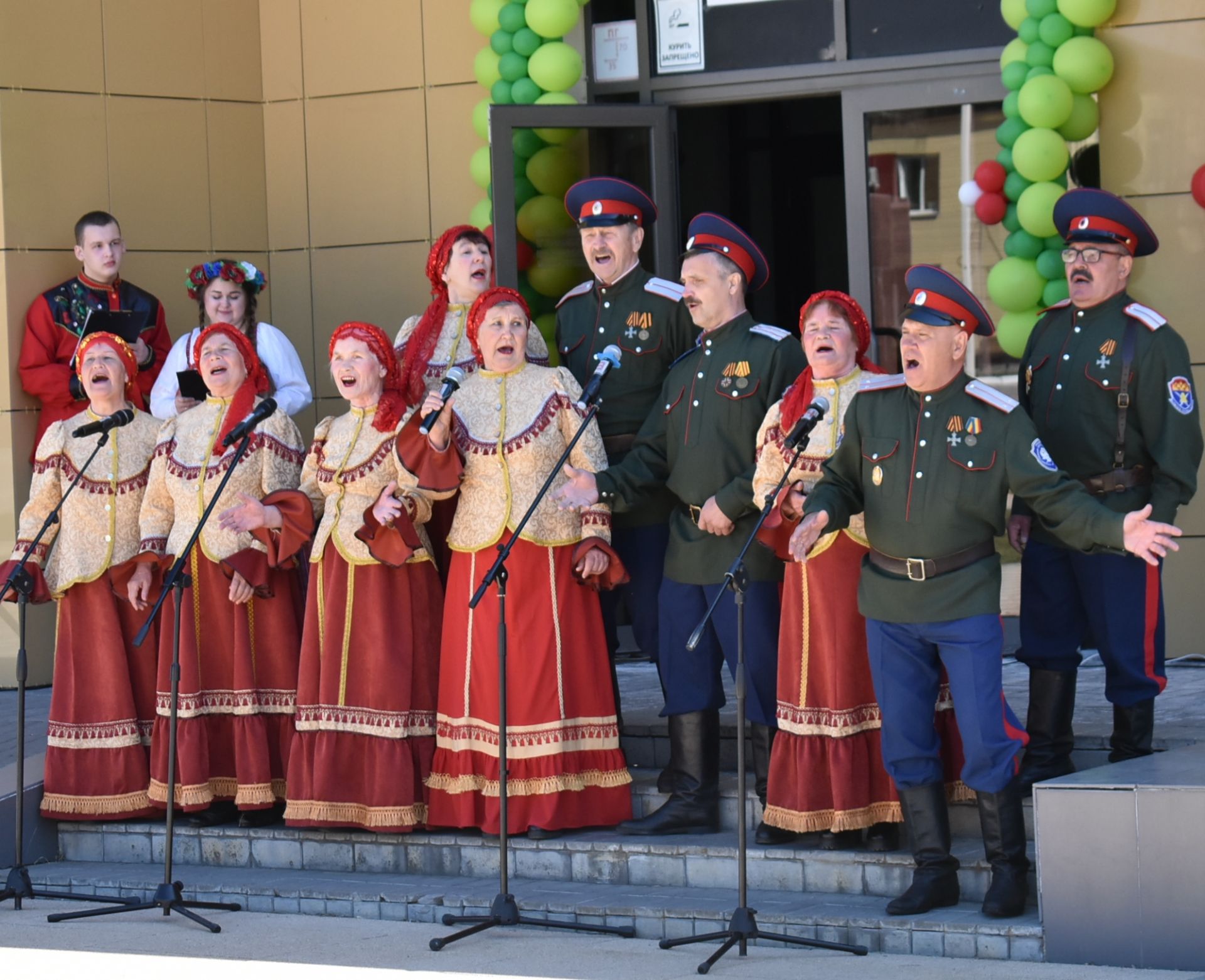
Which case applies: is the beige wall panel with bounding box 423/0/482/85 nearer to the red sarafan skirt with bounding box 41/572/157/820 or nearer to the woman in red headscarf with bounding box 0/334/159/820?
the woman in red headscarf with bounding box 0/334/159/820

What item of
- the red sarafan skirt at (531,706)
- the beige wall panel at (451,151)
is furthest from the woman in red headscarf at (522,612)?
the beige wall panel at (451,151)

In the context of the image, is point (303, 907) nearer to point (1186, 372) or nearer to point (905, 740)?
point (905, 740)

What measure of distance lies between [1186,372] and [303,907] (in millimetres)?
3087

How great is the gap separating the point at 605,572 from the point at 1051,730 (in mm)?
1401

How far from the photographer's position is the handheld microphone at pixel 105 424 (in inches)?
234

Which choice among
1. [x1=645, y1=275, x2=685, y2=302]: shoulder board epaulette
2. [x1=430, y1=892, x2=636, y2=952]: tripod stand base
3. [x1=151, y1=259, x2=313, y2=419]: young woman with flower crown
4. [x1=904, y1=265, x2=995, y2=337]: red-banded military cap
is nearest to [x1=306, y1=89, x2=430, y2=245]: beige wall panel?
[x1=151, y1=259, x2=313, y2=419]: young woman with flower crown

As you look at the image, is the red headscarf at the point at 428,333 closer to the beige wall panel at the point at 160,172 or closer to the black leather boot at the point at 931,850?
the black leather boot at the point at 931,850

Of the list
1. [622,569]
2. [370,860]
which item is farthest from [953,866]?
[370,860]

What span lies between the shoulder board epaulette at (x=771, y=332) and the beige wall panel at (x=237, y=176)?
13.3ft

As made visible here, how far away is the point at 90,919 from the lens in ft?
18.6

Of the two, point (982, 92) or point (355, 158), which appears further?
point (355, 158)

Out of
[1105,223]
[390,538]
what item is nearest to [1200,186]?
[1105,223]

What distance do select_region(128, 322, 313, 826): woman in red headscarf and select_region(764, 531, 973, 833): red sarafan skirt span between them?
1806 mm

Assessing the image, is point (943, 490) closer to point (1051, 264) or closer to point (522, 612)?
point (522, 612)
